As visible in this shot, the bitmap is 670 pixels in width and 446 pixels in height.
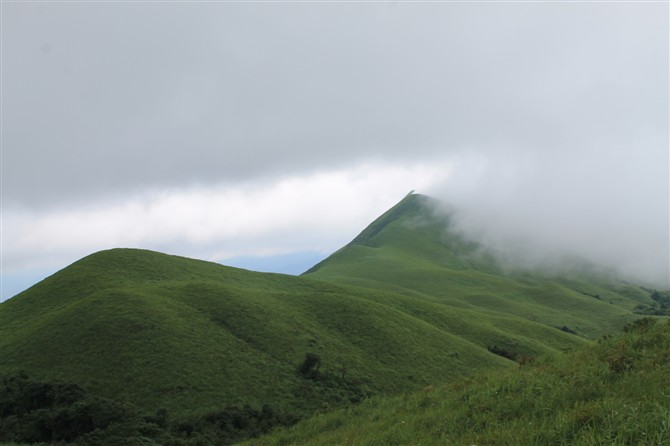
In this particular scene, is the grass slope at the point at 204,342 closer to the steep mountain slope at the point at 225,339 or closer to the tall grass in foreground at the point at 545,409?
the steep mountain slope at the point at 225,339

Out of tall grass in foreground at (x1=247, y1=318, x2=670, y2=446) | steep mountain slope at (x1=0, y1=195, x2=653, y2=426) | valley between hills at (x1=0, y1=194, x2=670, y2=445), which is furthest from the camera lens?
steep mountain slope at (x1=0, y1=195, x2=653, y2=426)

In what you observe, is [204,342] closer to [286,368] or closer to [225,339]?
[225,339]

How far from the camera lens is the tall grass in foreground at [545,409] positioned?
9.40 meters

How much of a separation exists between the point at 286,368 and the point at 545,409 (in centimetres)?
3942

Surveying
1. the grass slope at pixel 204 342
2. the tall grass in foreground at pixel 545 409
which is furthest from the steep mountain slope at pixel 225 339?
the tall grass in foreground at pixel 545 409

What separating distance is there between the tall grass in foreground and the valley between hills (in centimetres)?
6

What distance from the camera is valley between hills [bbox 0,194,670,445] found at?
12.2 meters

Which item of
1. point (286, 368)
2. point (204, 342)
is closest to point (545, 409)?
point (286, 368)

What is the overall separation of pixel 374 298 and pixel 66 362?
52.2 meters

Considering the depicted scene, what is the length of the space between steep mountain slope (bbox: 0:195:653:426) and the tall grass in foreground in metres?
26.9

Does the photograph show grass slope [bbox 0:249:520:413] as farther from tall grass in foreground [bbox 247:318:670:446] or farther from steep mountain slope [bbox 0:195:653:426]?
tall grass in foreground [bbox 247:318:670:446]

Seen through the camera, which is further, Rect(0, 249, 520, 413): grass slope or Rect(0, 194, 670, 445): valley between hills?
Rect(0, 249, 520, 413): grass slope

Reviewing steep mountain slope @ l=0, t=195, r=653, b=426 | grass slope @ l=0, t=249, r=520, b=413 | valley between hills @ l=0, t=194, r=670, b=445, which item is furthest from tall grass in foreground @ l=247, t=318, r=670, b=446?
steep mountain slope @ l=0, t=195, r=653, b=426

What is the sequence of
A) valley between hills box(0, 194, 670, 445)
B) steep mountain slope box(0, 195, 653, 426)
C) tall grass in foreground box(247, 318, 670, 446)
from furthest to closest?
steep mountain slope box(0, 195, 653, 426), valley between hills box(0, 194, 670, 445), tall grass in foreground box(247, 318, 670, 446)
